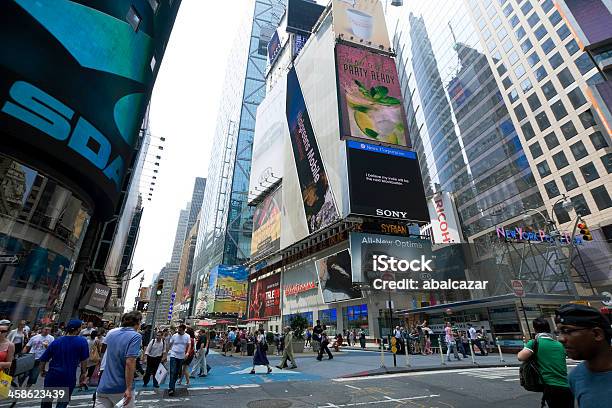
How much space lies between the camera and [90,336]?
40.0ft

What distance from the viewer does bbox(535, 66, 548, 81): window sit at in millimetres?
46688

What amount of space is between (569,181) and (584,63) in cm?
1532

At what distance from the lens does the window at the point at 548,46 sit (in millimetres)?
45928

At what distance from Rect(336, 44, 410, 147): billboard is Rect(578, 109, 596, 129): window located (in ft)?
71.0

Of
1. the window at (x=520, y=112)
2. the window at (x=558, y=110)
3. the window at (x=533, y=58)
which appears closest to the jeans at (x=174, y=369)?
the window at (x=558, y=110)

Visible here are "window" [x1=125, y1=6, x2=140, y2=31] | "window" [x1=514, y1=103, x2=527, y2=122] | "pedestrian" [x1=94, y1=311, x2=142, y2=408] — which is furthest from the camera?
"window" [x1=514, y1=103, x2=527, y2=122]

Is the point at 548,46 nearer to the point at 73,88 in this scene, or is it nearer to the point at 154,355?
the point at 73,88

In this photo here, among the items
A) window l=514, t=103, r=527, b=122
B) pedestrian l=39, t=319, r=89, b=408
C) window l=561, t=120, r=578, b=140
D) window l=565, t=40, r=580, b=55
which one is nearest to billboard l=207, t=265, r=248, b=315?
window l=514, t=103, r=527, b=122

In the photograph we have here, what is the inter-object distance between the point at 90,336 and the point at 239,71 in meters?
111

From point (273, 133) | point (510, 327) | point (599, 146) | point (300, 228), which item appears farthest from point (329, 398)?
point (273, 133)

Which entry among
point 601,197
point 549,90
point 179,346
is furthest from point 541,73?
point 179,346

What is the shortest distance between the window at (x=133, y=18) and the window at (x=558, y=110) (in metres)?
50.8

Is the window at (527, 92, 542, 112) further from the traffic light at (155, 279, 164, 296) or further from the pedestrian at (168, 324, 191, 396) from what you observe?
the pedestrian at (168, 324, 191, 396)

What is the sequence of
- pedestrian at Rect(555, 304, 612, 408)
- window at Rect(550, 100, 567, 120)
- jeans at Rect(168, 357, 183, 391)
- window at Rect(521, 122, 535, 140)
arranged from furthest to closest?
window at Rect(521, 122, 535, 140) < window at Rect(550, 100, 567, 120) < jeans at Rect(168, 357, 183, 391) < pedestrian at Rect(555, 304, 612, 408)
